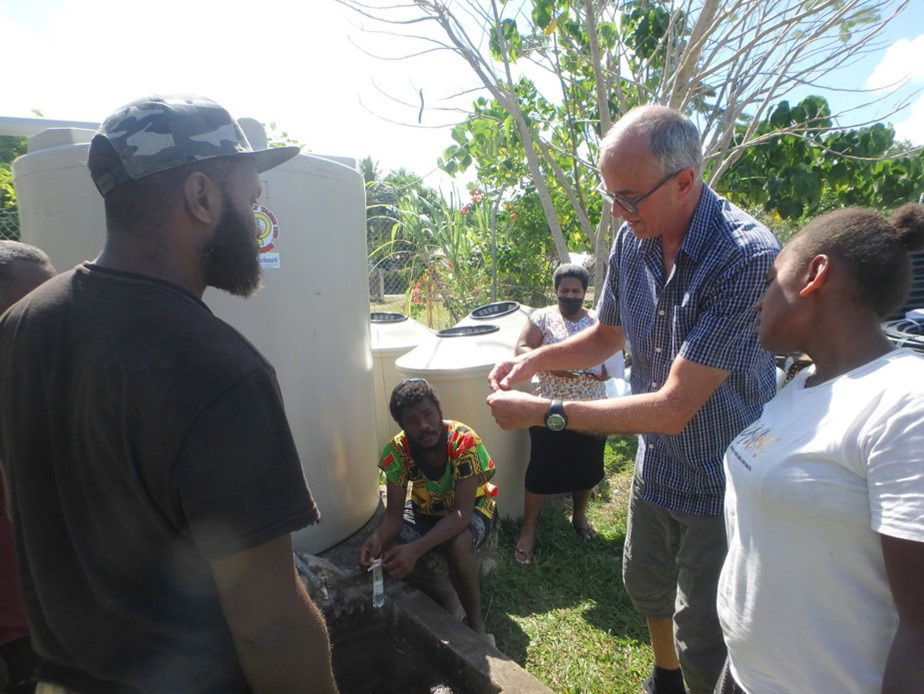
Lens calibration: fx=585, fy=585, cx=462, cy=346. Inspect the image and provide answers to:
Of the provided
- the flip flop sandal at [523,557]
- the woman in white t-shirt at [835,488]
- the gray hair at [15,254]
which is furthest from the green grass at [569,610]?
the gray hair at [15,254]

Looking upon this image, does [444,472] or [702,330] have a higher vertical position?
[702,330]

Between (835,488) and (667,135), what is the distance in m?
1.25

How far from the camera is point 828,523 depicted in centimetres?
116

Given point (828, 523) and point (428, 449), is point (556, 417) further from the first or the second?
point (428, 449)

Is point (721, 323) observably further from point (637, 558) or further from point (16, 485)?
point (16, 485)

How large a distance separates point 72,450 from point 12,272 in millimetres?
1125

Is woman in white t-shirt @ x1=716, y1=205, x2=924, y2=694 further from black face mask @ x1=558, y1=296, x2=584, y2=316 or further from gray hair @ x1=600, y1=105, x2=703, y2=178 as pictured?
black face mask @ x1=558, y1=296, x2=584, y2=316

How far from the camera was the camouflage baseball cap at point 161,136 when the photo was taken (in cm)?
111

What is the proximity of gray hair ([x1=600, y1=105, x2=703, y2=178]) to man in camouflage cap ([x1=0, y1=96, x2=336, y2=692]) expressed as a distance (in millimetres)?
1335

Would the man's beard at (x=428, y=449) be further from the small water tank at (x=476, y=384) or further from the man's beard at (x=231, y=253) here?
the man's beard at (x=231, y=253)

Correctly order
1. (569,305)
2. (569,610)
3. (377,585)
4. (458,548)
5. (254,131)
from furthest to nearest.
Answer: (569,305) → (569,610) → (458,548) → (377,585) → (254,131)

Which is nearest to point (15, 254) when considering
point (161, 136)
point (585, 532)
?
point (161, 136)

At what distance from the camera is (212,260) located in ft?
3.94

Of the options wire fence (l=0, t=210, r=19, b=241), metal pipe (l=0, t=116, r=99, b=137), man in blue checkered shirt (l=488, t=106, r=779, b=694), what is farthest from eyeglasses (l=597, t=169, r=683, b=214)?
wire fence (l=0, t=210, r=19, b=241)
